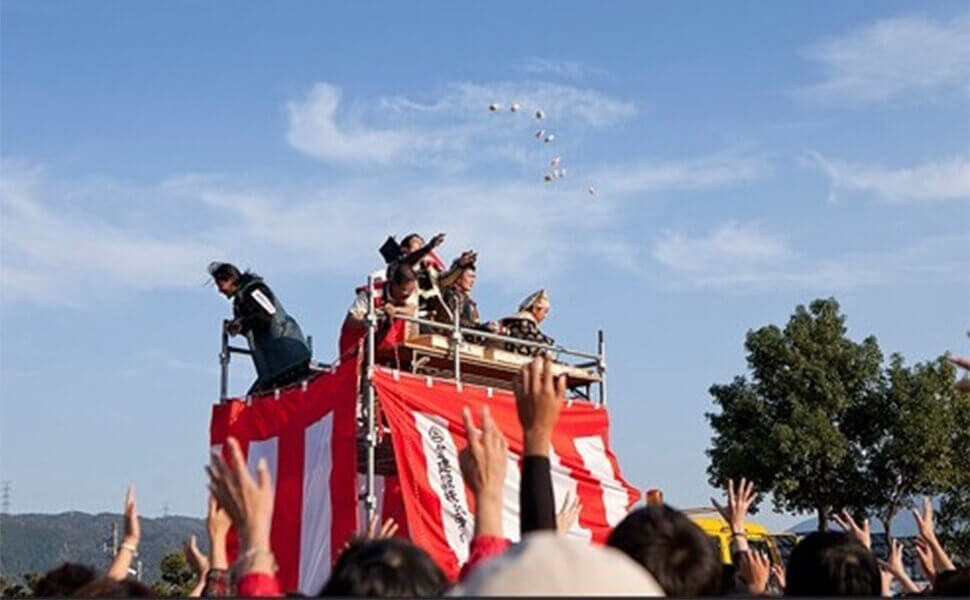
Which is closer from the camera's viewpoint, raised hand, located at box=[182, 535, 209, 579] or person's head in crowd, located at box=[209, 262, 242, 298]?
raised hand, located at box=[182, 535, 209, 579]

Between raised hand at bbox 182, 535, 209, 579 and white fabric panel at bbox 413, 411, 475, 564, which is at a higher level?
white fabric panel at bbox 413, 411, 475, 564

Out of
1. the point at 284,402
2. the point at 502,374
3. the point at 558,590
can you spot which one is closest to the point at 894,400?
the point at 502,374

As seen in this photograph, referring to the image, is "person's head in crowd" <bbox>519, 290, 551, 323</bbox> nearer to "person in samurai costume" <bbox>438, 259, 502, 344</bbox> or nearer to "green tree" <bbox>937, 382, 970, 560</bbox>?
"person in samurai costume" <bbox>438, 259, 502, 344</bbox>

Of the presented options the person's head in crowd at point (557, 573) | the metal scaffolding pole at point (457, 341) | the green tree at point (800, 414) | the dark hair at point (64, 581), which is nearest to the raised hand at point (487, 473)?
the dark hair at point (64, 581)

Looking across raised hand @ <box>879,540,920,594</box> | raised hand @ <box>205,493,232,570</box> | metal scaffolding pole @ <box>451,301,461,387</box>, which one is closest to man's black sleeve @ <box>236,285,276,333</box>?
metal scaffolding pole @ <box>451,301,461,387</box>

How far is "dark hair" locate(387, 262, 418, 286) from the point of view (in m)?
10.9

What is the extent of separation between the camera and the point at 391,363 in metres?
10.9

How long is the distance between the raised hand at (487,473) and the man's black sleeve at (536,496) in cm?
7

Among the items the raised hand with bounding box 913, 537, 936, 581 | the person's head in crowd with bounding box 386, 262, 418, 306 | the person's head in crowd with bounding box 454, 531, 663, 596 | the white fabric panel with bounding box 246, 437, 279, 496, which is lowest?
the person's head in crowd with bounding box 454, 531, 663, 596

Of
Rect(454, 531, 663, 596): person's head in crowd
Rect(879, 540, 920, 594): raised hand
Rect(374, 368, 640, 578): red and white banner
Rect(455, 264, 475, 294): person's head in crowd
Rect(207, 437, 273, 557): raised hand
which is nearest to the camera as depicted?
Rect(454, 531, 663, 596): person's head in crowd

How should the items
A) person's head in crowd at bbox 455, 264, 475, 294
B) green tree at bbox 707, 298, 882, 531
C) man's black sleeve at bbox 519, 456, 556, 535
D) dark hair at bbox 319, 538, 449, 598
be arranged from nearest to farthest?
dark hair at bbox 319, 538, 449, 598
man's black sleeve at bbox 519, 456, 556, 535
person's head in crowd at bbox 455, 264, 475, 294
green tree at bbox 707, 298, 882, 531

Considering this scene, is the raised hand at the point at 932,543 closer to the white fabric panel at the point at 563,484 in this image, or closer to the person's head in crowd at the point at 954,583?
the person's head in crowd at the point at 954,583

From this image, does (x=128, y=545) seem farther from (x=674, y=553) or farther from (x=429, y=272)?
(x=429, y=272)

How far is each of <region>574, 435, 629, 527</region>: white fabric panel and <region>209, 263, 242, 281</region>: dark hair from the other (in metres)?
3.19
